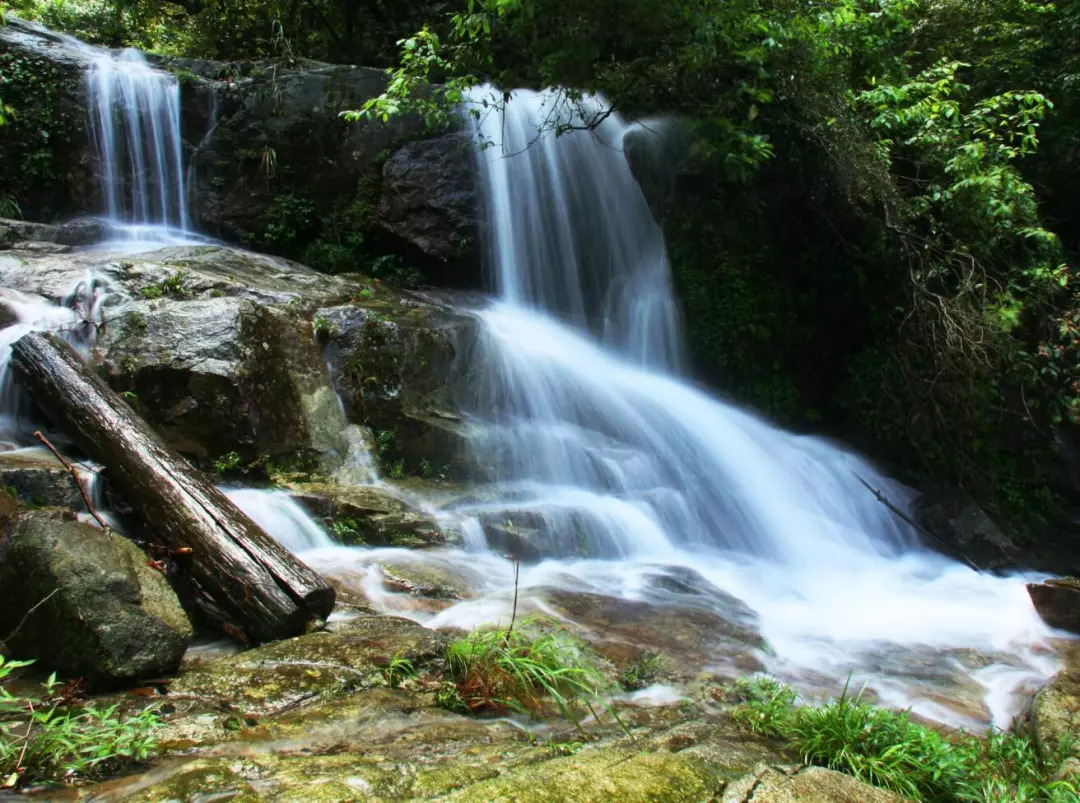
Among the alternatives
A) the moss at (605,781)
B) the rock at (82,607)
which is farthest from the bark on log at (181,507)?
the moss at (605,781)

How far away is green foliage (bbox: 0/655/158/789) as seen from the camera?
215cm

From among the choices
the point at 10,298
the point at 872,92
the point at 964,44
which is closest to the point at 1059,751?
the point at 10,298

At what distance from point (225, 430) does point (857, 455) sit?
7.98 meters

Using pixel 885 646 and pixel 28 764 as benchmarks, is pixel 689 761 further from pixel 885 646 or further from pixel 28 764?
pixel 885 646

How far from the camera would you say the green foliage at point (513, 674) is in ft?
10.4

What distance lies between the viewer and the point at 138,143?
35.3 feet

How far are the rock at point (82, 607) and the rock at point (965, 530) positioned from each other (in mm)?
8265

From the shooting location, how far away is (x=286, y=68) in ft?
38.3

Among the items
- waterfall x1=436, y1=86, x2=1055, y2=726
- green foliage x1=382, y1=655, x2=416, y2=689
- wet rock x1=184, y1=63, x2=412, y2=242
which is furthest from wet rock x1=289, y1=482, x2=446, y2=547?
wet rock x1=184, y1=63, x2=412, y2=242

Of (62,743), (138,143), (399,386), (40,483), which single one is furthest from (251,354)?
(138,143)

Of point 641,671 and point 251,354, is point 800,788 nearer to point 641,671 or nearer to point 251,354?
point 641,671

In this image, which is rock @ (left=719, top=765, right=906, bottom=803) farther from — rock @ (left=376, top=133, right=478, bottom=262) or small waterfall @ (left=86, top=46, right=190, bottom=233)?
small waterfall @ (left=86, top=46, right=190, bottom=233)

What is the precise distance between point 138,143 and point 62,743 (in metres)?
10.7

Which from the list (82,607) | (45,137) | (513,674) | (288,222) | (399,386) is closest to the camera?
(82,607)
